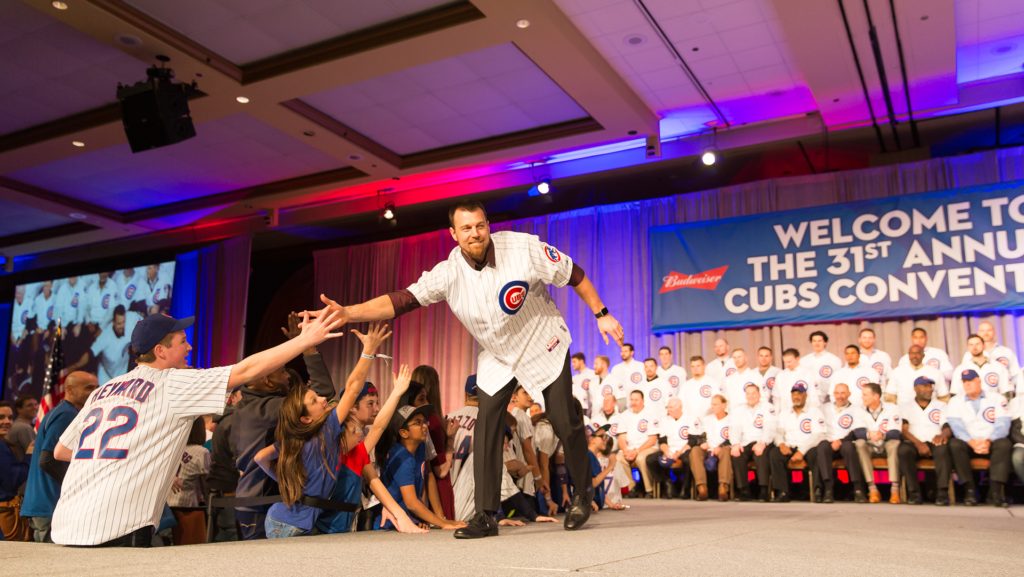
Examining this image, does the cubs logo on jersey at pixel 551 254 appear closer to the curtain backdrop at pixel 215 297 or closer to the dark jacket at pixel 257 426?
the dark jacket at pixel 257 426

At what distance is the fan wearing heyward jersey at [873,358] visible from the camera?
762 centimetres

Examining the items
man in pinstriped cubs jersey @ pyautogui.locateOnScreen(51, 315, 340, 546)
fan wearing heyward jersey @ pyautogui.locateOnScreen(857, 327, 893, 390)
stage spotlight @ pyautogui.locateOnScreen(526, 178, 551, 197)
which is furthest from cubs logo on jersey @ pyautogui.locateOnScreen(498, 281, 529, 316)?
stage spotlight @ pyautogui.locateOnScreen(526, 178, 551, 197)

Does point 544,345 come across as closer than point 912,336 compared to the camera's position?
Yes

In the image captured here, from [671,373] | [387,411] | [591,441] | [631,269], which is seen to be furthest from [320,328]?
[631,269]

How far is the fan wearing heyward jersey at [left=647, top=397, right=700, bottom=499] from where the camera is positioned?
7918 millimetres

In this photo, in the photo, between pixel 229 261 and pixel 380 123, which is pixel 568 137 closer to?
pixel 380 123

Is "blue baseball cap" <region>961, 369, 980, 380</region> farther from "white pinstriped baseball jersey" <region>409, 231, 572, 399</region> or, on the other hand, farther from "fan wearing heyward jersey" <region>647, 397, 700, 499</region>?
"white pinstriped baseball jersey" <region>409, 231, 572, 399</region>

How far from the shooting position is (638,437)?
8.41 metres

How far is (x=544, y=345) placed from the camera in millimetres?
3352

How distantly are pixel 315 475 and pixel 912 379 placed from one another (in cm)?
573

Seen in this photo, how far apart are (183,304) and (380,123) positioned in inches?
221

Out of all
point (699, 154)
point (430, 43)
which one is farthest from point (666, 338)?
point (430, 43)

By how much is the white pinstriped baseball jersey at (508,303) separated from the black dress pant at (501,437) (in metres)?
0.05

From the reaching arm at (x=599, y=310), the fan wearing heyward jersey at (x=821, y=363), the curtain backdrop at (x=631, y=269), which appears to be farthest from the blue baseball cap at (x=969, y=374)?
the reaching arm at (x=599, y=310)
